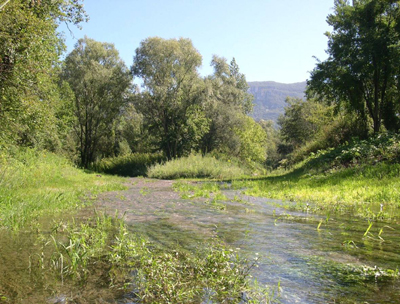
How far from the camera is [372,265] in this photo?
3771 millimetres

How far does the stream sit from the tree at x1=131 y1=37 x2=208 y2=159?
2592 centimetres

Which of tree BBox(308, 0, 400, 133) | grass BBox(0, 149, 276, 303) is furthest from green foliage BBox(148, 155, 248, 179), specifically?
grass BBox(0, 149, 276, 303)

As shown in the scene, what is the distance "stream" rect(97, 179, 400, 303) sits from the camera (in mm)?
3117

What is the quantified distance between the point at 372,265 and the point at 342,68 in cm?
2242

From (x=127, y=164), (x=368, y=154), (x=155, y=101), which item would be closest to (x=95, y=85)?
(x=155, y=101)

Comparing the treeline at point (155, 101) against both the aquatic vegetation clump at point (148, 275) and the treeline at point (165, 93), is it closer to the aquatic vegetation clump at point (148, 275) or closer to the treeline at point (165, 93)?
the treeline at point (165, 93)

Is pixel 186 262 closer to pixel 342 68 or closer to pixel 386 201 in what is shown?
pixel 386 201

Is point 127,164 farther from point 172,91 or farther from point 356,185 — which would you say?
point 356,185

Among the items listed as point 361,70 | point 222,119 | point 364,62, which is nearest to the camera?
point 364,62

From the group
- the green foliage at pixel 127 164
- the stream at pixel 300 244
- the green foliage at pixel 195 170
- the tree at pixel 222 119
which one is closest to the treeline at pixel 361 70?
the green foliage at pixel 195 170

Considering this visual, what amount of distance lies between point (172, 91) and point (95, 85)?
355 inches

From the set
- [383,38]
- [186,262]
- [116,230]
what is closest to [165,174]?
[383,38]

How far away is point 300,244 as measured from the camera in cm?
484

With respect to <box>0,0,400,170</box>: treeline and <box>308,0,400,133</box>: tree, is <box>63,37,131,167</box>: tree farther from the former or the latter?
<box>308,0,400,133</box>: tree
